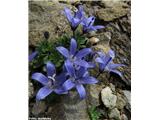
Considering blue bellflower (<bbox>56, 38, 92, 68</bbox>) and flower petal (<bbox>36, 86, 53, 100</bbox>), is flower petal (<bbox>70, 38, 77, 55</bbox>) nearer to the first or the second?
blue bellflower (<bbox>56, 38, 92, 68</bbox>)

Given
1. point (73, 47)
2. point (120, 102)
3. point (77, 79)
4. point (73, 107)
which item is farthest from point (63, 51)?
point (120, 102)

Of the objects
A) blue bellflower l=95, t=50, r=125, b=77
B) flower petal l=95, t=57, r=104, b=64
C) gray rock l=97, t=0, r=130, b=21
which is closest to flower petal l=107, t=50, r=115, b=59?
blue bellflower l=95, t=50, r=125, b=77

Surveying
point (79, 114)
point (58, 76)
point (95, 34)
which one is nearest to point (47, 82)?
point (58, 76)

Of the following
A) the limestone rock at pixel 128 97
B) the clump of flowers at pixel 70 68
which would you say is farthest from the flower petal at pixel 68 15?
the limestone rock at pixel 128 97

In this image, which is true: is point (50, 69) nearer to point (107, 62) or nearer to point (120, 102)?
point (107, 62)

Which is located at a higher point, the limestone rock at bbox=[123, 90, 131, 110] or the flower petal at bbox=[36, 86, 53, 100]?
the flower petal at bbox=[36, 86, 53, 100]
